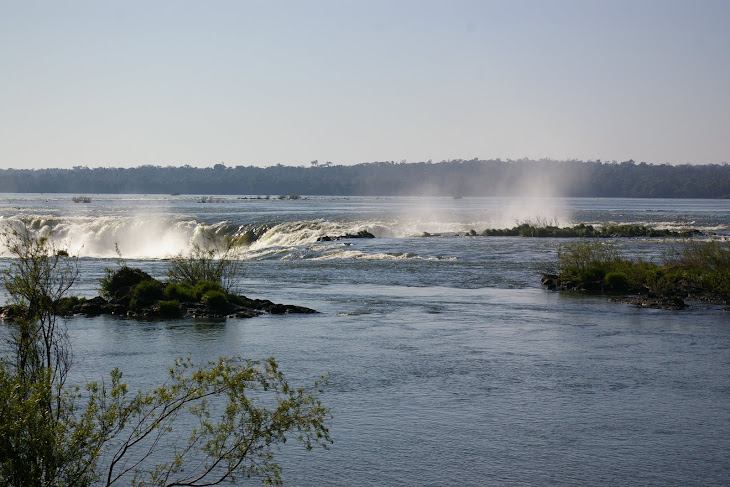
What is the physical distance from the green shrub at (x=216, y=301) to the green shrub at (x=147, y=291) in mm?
1687

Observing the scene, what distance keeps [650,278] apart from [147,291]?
638 inches

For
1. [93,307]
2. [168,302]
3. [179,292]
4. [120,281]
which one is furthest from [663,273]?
[93,307]

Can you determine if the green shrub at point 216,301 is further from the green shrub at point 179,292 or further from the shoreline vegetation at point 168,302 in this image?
the green shrub at point 179,292

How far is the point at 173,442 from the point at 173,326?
34.6ft

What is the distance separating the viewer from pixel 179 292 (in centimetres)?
2628

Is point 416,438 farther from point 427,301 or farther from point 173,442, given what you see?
point 427,301

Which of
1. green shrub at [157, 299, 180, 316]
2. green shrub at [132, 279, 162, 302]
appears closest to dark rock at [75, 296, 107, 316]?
green shrub at [132, 279, 162, 302]

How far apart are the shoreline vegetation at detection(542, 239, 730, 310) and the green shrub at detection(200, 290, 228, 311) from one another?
12.5 meters

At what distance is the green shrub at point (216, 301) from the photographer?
82.1ft

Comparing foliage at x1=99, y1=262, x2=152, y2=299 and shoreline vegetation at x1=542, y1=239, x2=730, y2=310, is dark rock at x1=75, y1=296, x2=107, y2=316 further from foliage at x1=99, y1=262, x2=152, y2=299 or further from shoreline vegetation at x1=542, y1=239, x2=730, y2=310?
shoreline vegetation at x1=542, y1=239, x2=730, y2=310

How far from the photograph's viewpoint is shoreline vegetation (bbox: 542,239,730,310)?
27.6m

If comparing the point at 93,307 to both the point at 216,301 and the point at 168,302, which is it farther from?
the point at 216,301

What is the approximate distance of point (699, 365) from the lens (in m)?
17.8

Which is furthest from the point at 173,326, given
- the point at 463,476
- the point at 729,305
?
the point at 729,305
